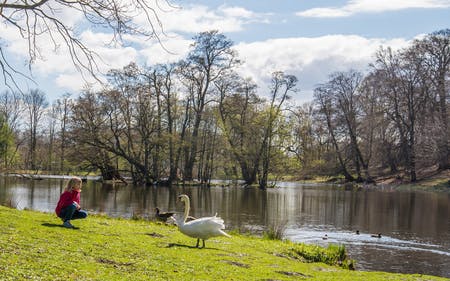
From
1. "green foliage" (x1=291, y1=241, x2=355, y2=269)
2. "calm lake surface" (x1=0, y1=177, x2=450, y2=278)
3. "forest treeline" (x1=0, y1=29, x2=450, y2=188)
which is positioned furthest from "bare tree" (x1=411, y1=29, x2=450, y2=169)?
"green foliage" (x1=291, y1=241, x2=355, y2=269)

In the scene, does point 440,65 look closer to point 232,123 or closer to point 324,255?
point 232,123

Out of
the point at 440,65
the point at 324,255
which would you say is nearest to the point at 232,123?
the point at 440,65

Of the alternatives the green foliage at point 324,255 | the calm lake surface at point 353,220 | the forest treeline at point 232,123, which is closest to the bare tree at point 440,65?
the forest treeline at point 232,123

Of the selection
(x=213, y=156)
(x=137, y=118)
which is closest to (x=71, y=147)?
(x=137, y=118)

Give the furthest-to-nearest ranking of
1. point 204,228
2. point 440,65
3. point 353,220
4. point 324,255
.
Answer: point 440,65 < point 353,220 < point 324,255 < point 204,228

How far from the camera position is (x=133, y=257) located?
10805 mm

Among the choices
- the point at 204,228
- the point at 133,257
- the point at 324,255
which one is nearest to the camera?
the point at 133,257

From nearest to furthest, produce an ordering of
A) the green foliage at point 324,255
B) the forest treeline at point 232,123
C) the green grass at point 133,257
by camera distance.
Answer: the green grass at point 133,257 → the green foliage at point 324,255 → the forest treeline at point 232,123

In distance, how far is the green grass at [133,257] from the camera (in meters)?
8.77

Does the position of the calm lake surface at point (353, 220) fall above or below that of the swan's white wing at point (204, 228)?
below

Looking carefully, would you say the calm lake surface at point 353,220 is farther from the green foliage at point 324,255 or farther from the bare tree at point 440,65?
the bare tree at point 440,65

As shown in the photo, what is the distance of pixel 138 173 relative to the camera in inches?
2670

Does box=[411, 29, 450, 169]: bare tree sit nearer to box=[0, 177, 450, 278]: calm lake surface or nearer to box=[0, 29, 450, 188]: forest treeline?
box=[0, 29, 450, 188]: forest treeline

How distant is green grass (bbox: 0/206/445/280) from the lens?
8.77m
